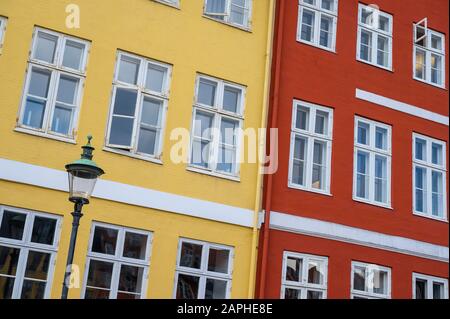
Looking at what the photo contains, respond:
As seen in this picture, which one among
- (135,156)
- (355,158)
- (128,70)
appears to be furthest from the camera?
(355,158)

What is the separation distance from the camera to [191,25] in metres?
13.9

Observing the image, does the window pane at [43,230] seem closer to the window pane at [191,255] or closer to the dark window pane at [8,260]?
the dark window pane at [8,260]

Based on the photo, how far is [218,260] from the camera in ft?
43.1

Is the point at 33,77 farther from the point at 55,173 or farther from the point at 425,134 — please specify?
the point at 425,134

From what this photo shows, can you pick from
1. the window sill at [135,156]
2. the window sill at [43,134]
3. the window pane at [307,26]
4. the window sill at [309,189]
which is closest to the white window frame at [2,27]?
the window sill at [43,134]

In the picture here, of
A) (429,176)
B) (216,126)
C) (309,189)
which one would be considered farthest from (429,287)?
(216,126)

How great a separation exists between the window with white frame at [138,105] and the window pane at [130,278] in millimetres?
2059

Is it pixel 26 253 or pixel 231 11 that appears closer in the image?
pixel 26 253

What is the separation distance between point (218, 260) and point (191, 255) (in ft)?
1.89

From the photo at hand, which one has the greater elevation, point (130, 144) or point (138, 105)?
point (138, 105)

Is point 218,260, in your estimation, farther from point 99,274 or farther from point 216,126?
point 216,126

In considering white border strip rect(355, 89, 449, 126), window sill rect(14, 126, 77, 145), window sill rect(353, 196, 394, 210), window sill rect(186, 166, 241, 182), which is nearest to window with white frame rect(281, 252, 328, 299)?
window sill rect(353, 196, 394, 210)

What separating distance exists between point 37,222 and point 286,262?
4803mm

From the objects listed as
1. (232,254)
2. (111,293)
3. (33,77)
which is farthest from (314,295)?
(33,77)
